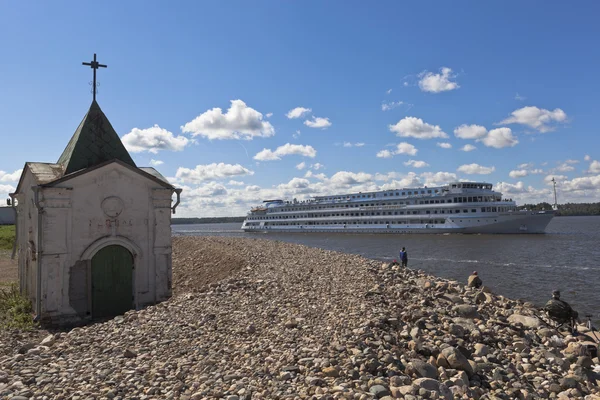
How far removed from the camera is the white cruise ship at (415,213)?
49.4 meters

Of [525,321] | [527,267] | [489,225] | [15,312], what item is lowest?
[527,267]

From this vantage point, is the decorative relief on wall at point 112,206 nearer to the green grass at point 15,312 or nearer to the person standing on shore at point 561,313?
the green grass at point 15,312

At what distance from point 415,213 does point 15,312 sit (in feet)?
172

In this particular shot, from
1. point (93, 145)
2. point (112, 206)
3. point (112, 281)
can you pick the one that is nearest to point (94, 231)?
point (112, 206)

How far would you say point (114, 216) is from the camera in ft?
33.7

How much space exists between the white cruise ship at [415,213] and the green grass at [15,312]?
1946 inches

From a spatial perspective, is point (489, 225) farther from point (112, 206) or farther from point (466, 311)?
point (112, 206)

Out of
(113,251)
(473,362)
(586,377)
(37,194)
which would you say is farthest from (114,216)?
(586,377)

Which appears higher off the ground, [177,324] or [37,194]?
[37,194]

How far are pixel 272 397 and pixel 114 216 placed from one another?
7.25 m

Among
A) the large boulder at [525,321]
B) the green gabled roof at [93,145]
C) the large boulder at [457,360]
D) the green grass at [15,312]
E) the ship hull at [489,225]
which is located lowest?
the large boulder at [525,321]

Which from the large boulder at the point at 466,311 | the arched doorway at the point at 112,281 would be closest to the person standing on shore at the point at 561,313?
the large boulder at the point at 466,311

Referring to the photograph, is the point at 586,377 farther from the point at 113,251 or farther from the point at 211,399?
the point at 113,251

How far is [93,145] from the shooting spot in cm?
1130
